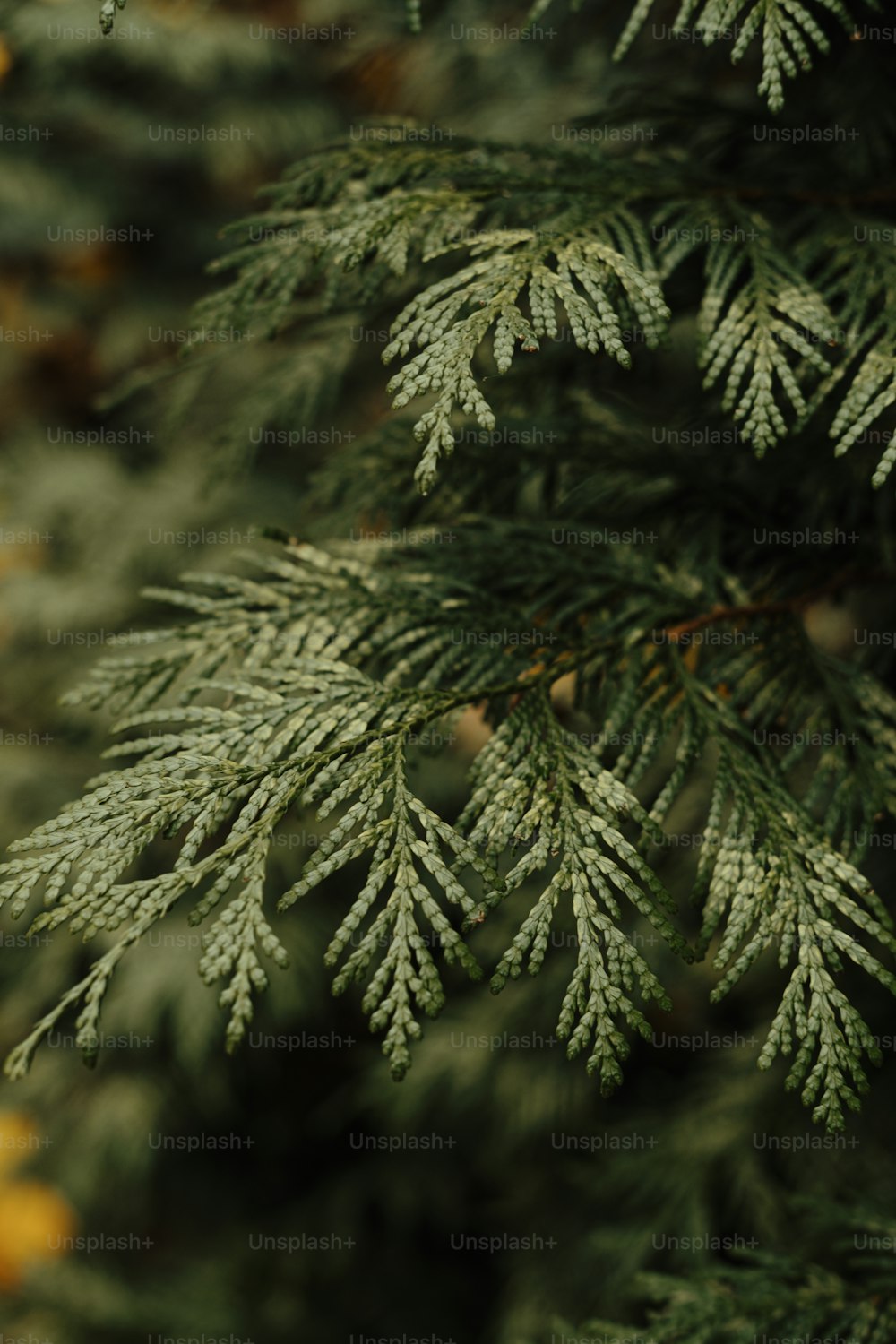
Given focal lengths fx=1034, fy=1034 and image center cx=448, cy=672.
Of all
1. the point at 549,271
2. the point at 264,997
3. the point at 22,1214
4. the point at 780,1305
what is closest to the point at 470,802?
the point at 549,271

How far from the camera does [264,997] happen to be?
3.69 meters

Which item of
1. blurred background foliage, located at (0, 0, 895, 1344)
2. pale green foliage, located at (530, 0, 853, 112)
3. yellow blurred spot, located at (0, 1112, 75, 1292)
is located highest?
pale green foliage, located at (530, 0, 853, 112)

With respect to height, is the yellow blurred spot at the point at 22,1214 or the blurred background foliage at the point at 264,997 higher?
the blurred background foliage at the point at 264,997

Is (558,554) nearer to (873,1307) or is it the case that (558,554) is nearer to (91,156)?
(873,1307)

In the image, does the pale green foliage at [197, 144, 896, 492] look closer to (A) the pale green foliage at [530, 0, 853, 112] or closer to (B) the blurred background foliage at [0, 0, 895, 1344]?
(A) the pale green foliage at [530, 0, 853, 112]

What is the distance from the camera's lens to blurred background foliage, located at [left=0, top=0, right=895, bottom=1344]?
91.8 inches

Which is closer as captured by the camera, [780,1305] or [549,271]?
[549,271]


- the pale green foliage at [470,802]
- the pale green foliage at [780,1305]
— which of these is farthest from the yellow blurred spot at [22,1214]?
the pale green foliage at [470,802]

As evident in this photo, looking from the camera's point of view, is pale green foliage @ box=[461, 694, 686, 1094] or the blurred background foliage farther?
the blurred background foliage

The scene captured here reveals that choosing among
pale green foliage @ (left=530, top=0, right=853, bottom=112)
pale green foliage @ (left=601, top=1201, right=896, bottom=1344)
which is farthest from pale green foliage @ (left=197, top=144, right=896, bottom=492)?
pale green foliage @ (left=601, top=1201, right=896, bottom=1344)

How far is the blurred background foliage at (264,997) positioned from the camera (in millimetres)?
2332

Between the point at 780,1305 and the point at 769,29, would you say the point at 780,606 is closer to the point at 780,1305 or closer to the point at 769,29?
the point at 769,29

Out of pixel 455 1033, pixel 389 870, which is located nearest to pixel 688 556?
pixel 389 870

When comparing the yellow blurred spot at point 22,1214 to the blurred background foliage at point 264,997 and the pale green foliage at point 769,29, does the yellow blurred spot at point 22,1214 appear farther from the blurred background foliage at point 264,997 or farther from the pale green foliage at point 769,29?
the pale green foliage at point 769,29
